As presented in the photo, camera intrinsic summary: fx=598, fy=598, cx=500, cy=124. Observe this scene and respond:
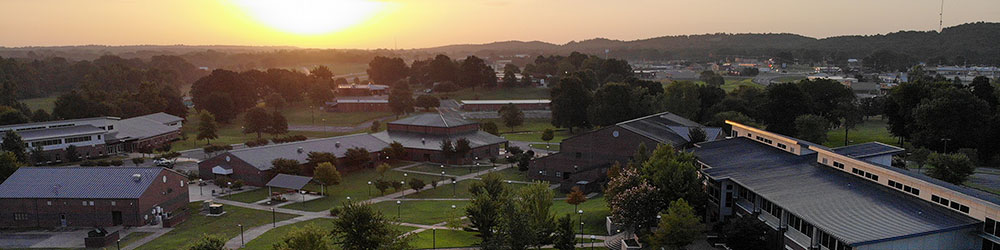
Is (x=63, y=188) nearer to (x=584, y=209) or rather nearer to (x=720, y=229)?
(x=584, y=209)

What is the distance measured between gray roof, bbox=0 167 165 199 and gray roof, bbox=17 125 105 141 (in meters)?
24.5

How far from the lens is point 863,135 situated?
74625mm

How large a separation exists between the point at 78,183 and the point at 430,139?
3459 cm

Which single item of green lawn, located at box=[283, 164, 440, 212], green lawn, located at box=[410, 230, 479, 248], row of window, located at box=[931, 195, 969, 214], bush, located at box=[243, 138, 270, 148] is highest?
row of window, located at box=[931, 195, 969, 214]

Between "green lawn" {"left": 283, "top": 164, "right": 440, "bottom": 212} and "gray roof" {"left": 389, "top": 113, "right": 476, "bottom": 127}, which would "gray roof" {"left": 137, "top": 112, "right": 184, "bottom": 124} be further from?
"green lawn" {"left": 283, "top": 164, "right": 440, "bottom": 212}

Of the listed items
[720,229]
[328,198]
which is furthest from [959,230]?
[328,198]

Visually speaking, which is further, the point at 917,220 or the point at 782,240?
the point at 782,240

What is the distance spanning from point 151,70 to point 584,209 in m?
126

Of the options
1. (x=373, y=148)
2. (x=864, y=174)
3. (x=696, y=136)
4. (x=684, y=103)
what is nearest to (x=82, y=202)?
(x=373, y=148)

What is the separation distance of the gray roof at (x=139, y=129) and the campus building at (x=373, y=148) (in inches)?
921

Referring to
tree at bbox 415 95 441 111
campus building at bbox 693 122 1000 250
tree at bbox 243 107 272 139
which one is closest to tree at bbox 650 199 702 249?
campus building at bbox 693 122 1000 250

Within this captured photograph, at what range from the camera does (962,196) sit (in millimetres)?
26562

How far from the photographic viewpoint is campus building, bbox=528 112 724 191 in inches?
2125

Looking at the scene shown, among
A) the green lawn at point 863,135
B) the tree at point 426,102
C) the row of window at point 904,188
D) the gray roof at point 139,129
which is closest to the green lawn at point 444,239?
the row of window at point 904,188
